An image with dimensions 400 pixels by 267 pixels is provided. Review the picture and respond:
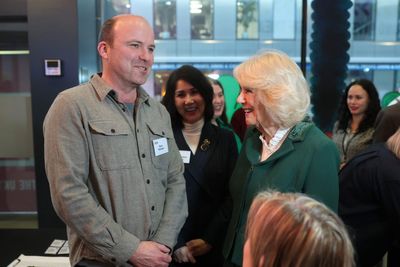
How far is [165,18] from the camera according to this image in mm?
4125

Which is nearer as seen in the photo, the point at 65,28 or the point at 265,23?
the point at 65,28

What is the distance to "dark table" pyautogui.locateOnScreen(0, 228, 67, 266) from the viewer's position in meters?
2.43

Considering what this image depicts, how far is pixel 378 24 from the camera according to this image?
428 cm

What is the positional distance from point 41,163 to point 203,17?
2.28 m

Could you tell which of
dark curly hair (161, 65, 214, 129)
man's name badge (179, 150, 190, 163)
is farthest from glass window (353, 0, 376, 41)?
man's name badge (179, 150, 190, 163)

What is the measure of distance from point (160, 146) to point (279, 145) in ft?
1.62

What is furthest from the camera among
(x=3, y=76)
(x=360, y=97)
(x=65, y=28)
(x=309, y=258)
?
(x=3, y=76)

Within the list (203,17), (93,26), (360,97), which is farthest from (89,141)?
(203,17)

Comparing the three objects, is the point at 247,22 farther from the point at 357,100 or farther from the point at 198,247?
the point at 198,247

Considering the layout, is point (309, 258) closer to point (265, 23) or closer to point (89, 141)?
point (89, 141)

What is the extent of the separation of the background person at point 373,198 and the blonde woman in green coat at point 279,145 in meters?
0.15

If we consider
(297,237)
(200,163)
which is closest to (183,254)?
(200,163)

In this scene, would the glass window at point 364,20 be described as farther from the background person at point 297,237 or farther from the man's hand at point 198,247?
the background person at point 297,237

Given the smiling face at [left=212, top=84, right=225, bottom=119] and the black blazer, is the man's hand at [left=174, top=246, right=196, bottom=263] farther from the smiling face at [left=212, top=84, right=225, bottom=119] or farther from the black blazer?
the smiling face at [left=212, top=84, right=225, bottom=119]
